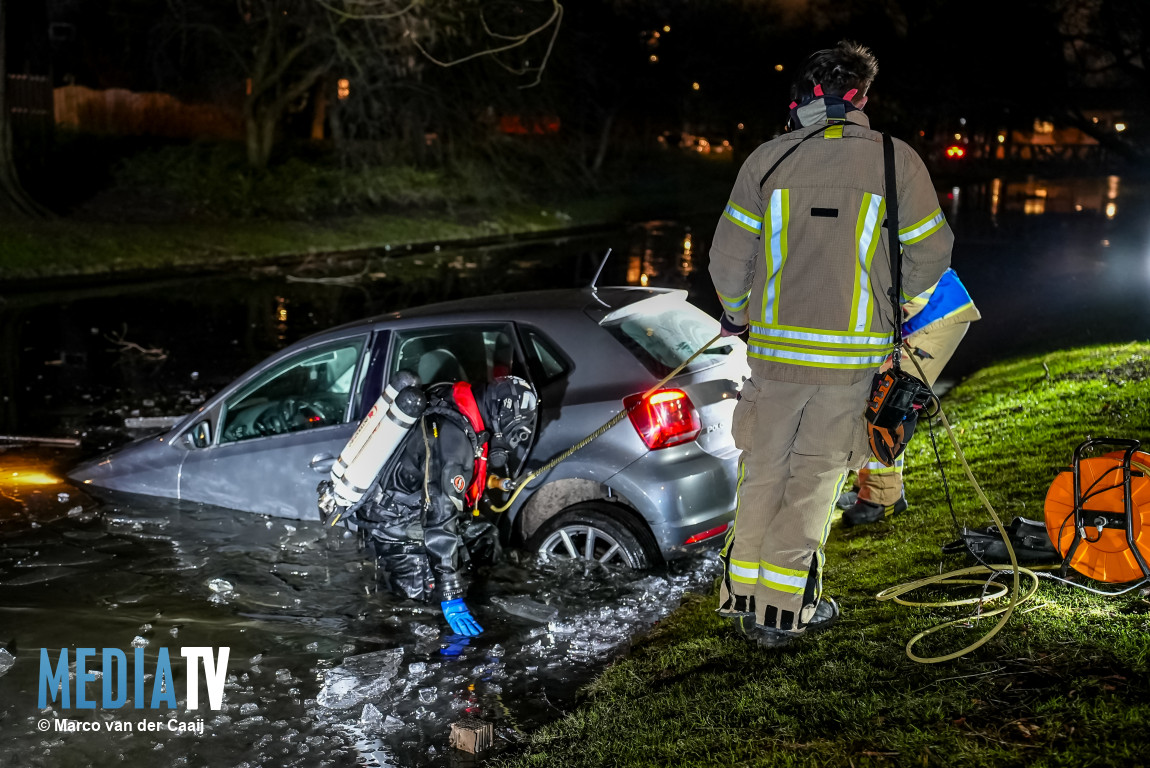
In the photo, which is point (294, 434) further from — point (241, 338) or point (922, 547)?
point (241, 338)

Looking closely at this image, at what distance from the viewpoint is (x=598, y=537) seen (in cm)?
540

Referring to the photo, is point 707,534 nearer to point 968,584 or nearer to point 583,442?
point 583,442

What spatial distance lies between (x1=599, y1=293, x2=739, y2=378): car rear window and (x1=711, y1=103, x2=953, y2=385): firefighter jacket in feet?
4.35

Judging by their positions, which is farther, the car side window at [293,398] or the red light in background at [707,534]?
the car side window at [293,398]

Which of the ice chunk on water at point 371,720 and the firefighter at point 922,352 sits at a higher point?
the firefighter at point 922,352

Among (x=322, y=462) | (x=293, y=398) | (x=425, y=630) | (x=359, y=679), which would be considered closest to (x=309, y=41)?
(x=293, y=398)

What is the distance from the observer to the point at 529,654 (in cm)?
491

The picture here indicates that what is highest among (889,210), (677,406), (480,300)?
(889,210)

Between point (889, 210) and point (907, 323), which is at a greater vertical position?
point (889, 210)

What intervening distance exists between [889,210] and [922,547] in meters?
2.02

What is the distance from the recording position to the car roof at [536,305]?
5699mm

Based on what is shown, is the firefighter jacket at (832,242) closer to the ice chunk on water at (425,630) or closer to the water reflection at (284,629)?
the water reflection at (284,629)

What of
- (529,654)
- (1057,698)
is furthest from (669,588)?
(1057,698)

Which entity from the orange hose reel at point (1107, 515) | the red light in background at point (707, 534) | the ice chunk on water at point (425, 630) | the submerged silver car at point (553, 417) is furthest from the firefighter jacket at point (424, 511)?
the orange hose reel at point (1107, 515)
